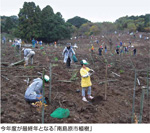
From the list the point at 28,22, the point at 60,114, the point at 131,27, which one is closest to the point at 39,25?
the point at 28,22

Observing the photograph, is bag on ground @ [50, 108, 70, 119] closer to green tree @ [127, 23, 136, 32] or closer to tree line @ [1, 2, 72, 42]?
tree line @ [1, 2, 72, 42]

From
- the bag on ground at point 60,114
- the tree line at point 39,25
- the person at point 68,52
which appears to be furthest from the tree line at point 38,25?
the bag on ground at point 60,114

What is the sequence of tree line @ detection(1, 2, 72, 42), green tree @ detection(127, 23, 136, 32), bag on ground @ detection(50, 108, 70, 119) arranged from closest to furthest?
bag on ground @ detection(50, 108, 70, 119) < tree line @ detection(1, 2, 72, 42) < green tree @ detection(127, 23, 136, 32)

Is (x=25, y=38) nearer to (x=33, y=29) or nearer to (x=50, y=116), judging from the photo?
(x=33, y=29)

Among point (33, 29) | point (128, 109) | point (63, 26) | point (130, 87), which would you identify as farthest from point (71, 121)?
point (63, 26)

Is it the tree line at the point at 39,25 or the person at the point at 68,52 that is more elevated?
the tree line at the point at 39,25

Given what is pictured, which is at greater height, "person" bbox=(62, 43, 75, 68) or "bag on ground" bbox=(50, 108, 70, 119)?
"person" bbox=(62, 43, 75, 68)

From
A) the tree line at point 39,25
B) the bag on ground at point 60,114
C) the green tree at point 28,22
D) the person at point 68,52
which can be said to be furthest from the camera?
the tree line at point 39,25

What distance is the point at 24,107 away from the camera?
13.8ft

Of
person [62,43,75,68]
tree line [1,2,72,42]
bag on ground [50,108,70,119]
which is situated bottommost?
bag on ground [50,108,70,119]

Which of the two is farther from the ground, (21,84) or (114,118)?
(21,84)

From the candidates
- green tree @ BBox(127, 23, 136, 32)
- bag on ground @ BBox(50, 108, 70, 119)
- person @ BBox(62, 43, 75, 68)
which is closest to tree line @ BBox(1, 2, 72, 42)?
green tree @ BBox(127, 23, 136, 32)

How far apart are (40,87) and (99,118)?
175cm

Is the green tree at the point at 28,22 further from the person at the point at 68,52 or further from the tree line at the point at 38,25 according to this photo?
the person at the point at 68,52
